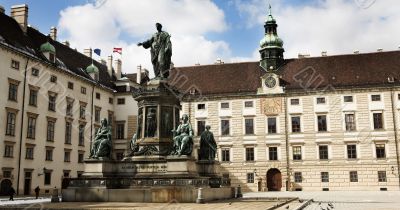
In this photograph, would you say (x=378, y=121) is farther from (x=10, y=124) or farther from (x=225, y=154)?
(x=10, y=124)

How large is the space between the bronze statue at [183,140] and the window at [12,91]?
22.6 metres

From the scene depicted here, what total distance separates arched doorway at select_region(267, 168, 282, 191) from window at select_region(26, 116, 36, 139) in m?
23.8

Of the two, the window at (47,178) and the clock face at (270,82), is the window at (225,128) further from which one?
the window at (47,178)

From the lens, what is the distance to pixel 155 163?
61.6ft

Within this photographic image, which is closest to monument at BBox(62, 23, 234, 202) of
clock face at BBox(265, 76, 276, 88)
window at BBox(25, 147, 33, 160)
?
window at BBox(25, 147, 33, 160)

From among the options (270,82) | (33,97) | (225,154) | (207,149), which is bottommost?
(207,149)

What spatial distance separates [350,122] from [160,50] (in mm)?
31432

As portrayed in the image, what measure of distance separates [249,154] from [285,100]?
22.7 feet

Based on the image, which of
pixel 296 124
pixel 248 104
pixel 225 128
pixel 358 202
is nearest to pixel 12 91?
pixel 225 128

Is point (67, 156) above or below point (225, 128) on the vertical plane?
below

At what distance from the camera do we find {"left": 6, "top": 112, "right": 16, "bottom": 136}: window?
119 feet

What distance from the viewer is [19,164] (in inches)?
1462

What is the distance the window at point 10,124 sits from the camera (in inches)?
1432

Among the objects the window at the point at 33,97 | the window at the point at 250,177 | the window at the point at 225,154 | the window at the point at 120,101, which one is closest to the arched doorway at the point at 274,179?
the window at the point at 250,177
